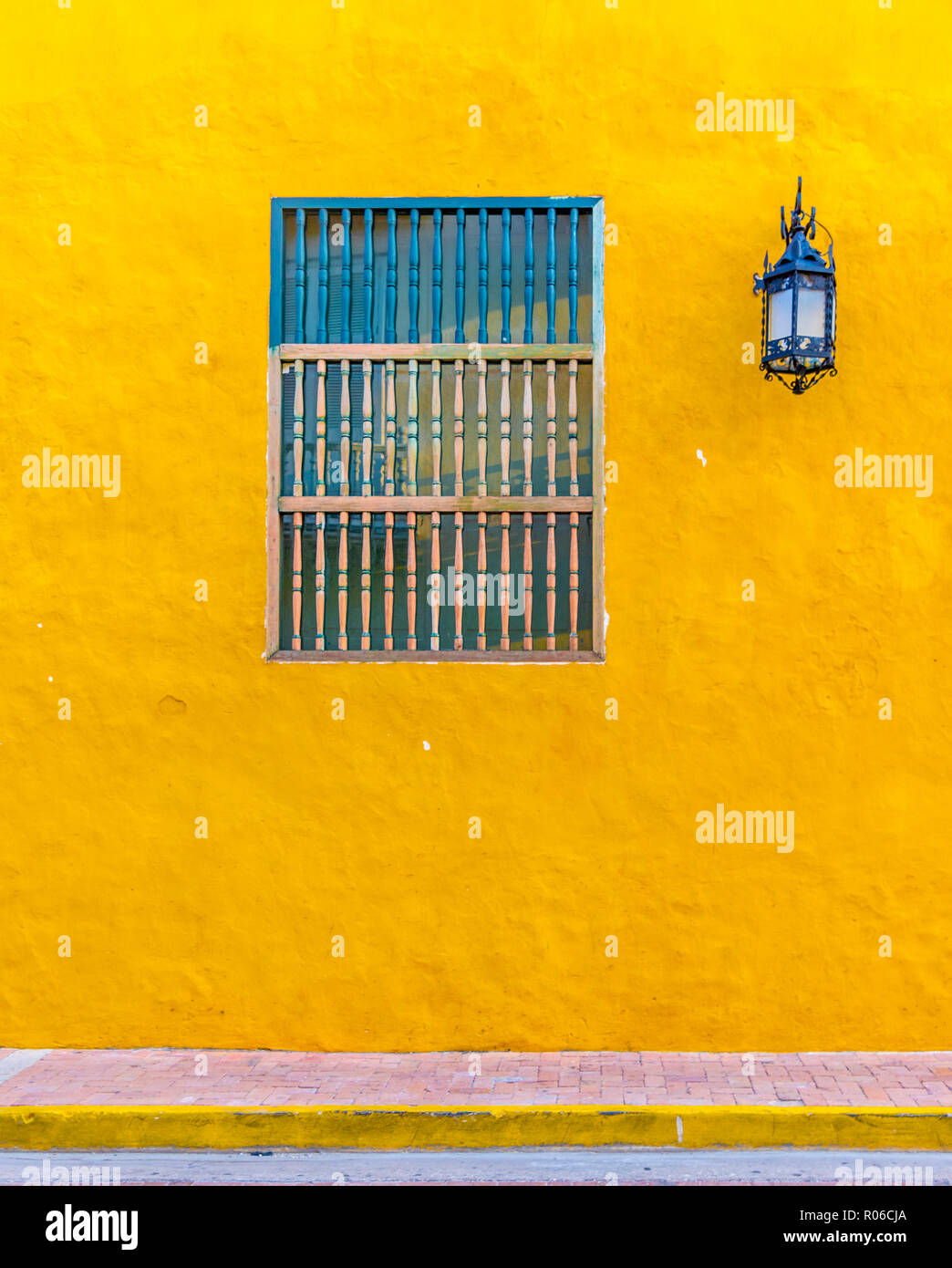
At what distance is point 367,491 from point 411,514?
253 millimetres

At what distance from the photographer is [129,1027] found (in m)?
6.00

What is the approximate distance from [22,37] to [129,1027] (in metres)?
4.78

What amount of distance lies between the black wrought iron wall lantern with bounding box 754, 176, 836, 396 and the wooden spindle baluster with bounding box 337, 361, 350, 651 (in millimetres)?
1996

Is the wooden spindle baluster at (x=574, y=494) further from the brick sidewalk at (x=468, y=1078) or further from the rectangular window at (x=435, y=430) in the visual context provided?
the brick sidewalk at (x=468, y=1078)

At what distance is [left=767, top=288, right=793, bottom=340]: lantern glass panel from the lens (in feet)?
18.9

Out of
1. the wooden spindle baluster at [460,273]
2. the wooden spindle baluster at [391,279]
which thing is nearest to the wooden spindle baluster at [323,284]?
the wooden spindle baluster at [391,279]

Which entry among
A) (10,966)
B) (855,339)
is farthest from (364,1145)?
(855,339)

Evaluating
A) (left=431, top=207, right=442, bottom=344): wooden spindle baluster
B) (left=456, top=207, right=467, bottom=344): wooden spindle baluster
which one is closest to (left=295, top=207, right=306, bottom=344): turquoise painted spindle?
(left=431, top=207, right=442, bottom=344): wooden spindle baluster

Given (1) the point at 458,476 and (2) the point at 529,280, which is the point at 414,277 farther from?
(1) the point at 458,476

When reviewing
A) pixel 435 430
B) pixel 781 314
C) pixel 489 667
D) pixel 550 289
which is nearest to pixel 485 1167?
pixel 489 667

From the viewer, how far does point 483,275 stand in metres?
6.24

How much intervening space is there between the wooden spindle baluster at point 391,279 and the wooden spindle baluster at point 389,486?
146 millimetres

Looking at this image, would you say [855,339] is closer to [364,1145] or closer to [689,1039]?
[689,1039]

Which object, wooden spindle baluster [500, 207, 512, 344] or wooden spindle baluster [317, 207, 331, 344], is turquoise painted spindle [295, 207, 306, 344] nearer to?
wooden spindle baluster [317, 207, 331, 344]
